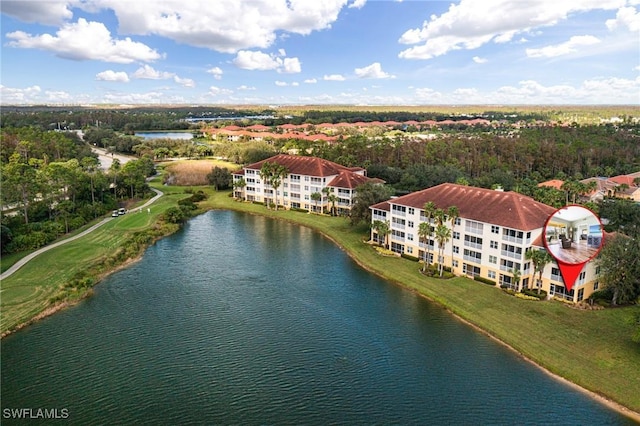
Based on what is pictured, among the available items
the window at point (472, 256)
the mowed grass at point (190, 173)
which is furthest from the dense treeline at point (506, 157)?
the window at point (472, 256)

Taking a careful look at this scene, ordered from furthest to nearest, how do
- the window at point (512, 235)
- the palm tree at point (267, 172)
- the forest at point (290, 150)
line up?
the palm tree at point (267, 172) → the forest at point (290, 150) → the window at point (512, 235)

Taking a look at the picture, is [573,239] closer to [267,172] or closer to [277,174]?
[277,174]

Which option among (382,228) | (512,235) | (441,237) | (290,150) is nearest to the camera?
(512,235)

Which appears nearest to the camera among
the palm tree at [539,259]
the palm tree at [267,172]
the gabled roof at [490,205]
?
the palm tree at [539,259]

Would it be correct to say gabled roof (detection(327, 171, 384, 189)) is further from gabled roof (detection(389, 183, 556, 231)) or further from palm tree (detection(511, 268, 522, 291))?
palm tree (detection(511, 268, 522, 291))

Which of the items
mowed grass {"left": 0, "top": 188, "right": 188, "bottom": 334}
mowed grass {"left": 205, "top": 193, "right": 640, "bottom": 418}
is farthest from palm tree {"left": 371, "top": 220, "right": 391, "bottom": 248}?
mowed grass {"left": 0, "top": 188, "right": 188, "bottom": 334}
